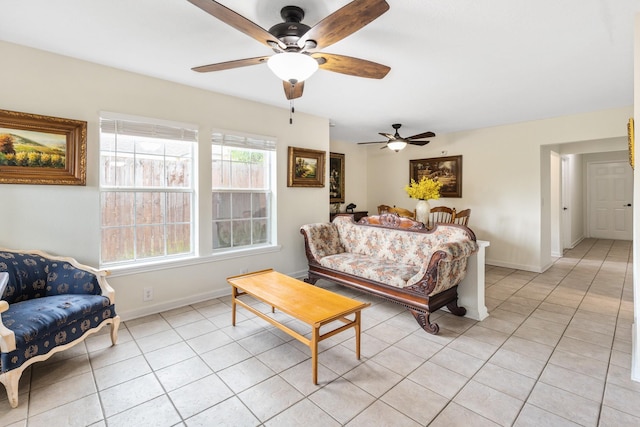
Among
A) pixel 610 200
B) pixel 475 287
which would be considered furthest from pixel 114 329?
pixel 610 200

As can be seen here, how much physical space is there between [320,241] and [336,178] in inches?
105

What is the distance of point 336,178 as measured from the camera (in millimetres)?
6527

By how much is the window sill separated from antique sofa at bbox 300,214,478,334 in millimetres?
651

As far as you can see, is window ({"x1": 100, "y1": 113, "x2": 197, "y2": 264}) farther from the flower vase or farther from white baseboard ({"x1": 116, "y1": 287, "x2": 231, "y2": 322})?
the flower vase

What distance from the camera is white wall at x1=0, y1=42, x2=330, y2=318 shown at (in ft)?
8.23

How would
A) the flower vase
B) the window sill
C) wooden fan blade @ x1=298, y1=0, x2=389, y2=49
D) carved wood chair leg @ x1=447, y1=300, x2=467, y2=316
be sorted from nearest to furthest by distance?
wooden fan blade @ x1=298, y1=0, x2=389, y2=49 → the window sill → carved wood chair leg @ x1=447, y1=300, x2=467, y2=316 → the flower vase

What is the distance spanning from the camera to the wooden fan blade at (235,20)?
1479mm

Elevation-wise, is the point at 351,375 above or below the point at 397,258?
below

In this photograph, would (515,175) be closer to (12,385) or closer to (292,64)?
(292,64)

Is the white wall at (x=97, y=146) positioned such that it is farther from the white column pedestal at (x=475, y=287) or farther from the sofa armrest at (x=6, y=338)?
the white column pedestal at (x=475, y=287)

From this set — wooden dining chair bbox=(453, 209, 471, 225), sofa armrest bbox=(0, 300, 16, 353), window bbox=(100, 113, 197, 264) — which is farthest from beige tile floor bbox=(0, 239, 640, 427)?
wooden dining chair bbox=(453, 209, 471, 225)

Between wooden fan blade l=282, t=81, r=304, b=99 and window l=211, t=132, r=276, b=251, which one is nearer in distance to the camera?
wooden fan blade l=282, t=81, r=304, b=99

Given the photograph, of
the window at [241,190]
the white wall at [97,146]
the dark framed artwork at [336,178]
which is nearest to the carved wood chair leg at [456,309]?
the white wall at [97,146]

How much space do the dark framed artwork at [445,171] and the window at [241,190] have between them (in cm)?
339
